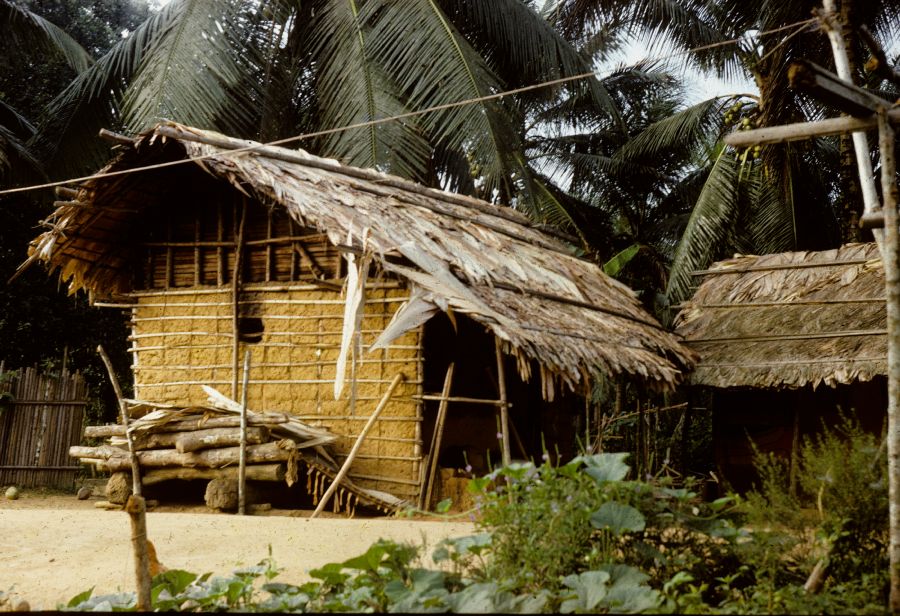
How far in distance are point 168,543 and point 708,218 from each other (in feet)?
33.6

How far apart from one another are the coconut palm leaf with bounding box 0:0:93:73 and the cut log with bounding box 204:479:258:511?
9647 mm

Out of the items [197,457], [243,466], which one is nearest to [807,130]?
[243,466]

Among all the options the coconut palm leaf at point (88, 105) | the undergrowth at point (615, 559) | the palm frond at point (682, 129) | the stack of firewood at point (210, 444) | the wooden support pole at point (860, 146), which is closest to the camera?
the undergrowth at point (615, 559)

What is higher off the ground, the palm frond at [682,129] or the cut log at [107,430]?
the palm frond at [682,129]

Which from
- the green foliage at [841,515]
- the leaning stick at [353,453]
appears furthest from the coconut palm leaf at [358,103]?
the green foliage at [841,515]

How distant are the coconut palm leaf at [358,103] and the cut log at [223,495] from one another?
16.8ft

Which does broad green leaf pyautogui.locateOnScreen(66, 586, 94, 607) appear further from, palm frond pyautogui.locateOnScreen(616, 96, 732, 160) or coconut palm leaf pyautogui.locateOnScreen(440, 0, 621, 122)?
palm frond pyautogui.locateOnScreen(616, 96, 732, 160)

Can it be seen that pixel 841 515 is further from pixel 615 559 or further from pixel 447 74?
pixel 447 74

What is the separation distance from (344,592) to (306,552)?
188 cm

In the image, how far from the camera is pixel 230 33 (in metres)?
13.0

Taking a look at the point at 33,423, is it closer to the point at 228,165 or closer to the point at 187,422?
the point at 187,422

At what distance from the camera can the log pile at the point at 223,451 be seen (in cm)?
858

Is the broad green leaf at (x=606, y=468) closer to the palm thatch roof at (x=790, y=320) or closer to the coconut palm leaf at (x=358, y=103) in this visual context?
the palm thatch roof at (x=790, y=320)

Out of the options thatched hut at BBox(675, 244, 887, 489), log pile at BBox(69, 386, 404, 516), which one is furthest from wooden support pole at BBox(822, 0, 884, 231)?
log pile at BBox(69, 386, 404, 516)
